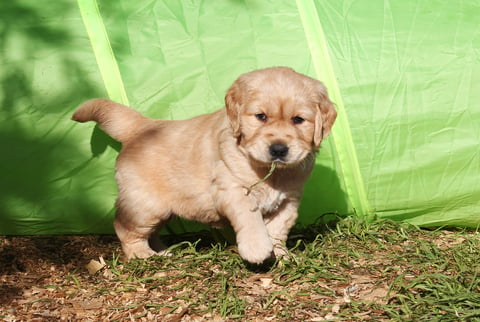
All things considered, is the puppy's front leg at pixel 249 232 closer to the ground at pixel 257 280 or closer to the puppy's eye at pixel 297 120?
the ground at pixel 257 280

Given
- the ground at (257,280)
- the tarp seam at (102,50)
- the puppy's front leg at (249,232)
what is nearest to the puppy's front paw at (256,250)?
the puppy's front leg at (249,232)

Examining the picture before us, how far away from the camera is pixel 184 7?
4949 mm

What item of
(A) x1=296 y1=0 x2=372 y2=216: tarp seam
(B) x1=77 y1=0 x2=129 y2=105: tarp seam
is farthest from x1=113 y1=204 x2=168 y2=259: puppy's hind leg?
(A) x1=296 y1=0 x2=372 y2=216: tarp seam

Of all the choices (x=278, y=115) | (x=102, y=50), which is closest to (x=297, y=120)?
(x=278, y=115)

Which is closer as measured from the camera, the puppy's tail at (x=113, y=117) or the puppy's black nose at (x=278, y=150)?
the puppy's black nose at (x=278, y=150)

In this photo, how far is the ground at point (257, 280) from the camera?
3.72 meters

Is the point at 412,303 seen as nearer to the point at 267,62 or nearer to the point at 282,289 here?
the point at 282,289

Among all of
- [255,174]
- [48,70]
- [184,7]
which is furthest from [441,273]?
[48,70]

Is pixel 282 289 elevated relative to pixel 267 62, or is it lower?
lower

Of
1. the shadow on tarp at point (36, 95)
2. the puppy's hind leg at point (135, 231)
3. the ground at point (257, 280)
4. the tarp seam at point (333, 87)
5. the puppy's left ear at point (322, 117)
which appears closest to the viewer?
the ground at point (257, 280)

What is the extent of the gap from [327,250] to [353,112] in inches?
42.2

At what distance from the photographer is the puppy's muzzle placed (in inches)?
152

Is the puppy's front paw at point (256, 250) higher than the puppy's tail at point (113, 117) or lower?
lower

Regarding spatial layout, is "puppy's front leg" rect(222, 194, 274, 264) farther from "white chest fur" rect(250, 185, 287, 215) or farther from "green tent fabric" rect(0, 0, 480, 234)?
"green tent fabric" rect(0, 0, 480, 234)
